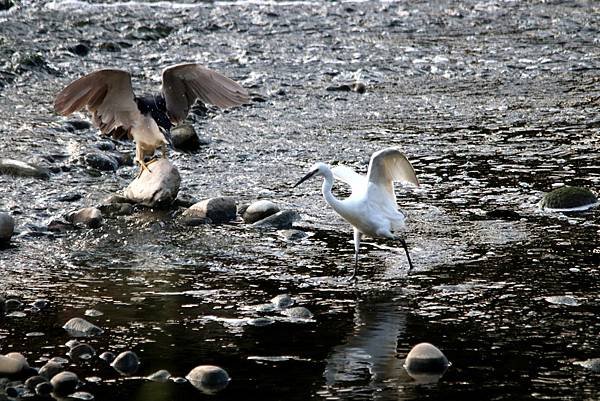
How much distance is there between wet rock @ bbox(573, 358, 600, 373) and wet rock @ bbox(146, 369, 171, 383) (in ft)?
6.82

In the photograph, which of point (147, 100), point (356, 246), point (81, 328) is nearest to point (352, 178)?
point (356, 246)

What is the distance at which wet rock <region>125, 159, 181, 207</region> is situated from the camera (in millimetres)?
9555

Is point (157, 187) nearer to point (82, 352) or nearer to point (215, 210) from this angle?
point (215, 210)

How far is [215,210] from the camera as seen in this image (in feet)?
30.2

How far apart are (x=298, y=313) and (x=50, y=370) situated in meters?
1.61

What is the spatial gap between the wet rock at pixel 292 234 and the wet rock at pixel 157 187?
1189mm

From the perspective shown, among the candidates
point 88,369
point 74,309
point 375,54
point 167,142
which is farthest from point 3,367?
point 375,54

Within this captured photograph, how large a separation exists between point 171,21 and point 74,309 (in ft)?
36.6

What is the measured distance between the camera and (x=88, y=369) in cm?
612

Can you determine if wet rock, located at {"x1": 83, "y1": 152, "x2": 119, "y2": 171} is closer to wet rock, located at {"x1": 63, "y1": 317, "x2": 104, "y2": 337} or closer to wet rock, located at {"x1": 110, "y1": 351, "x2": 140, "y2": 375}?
wet rock, located at {"x1": 63, "y1": 317, "x2": 104, "y2": 337}

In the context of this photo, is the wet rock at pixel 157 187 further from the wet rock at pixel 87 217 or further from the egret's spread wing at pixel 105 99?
the egret's spread wing at pixel 105 99

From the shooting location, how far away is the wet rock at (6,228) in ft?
27.7

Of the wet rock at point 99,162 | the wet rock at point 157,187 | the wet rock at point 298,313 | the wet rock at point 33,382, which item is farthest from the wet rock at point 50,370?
the wet rock at point 99,162

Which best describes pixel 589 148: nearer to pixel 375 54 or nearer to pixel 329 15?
pixel 375 54
